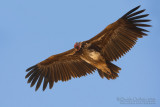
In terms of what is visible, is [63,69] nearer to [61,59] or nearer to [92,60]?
[61,59]

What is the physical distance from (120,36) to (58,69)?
375 centimetres

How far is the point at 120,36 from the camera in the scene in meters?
14.7

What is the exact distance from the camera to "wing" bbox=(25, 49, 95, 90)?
1592 cm

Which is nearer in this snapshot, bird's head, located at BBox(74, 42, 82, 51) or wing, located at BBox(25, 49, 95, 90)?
bird's head, located at BBox(74, 42, 82, 51)

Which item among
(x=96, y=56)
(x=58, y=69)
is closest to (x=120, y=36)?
(x=96, y=56)

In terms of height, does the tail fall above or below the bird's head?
below

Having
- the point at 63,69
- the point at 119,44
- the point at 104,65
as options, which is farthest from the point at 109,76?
the point at 63,69

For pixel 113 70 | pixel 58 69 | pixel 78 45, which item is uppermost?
pixel 58 69

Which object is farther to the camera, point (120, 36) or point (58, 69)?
point (58, 69)

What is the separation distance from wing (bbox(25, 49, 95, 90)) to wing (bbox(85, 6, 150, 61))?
145 cm

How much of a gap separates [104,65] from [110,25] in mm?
1881

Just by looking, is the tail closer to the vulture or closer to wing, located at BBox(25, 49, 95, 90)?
the vulture

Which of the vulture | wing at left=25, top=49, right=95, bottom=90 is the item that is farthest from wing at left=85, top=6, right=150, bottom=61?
wing at left=25, top=49, right=95, bottom=90

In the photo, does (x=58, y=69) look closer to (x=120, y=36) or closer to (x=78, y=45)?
(x=78, y=45)
